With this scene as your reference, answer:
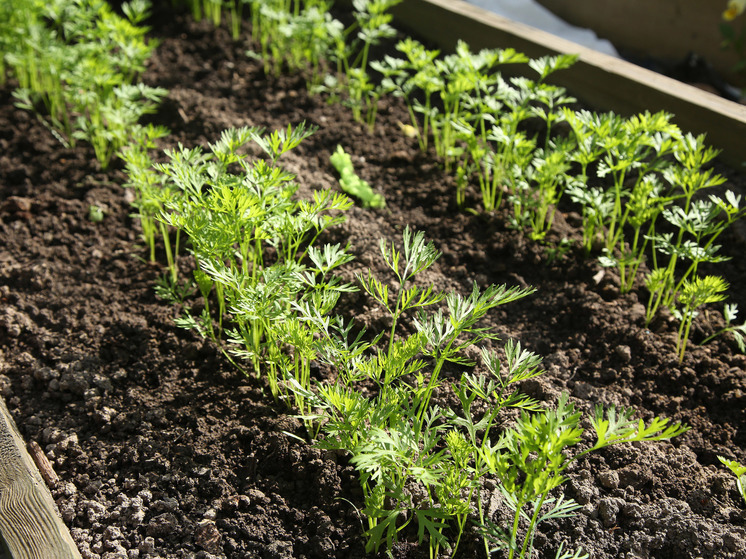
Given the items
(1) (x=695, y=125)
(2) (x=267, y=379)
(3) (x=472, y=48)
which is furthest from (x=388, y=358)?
(3) (x=472, y=48)

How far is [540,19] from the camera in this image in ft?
14.0

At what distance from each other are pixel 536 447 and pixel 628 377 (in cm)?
98

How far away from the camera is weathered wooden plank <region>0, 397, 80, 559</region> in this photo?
5.16 ft

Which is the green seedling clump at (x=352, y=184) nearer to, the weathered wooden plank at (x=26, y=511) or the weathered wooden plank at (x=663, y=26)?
the weathered wooden plank at (x=26, y=511)

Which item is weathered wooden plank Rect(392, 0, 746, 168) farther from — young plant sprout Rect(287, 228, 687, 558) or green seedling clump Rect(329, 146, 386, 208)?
young plant sprout Rect(287, 228, 687, 558)

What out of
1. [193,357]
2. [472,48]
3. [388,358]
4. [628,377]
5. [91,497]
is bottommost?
[91,497]

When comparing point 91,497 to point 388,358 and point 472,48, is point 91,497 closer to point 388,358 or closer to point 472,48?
point 388,358

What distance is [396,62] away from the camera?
281cm

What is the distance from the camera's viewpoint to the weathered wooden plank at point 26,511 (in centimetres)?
157

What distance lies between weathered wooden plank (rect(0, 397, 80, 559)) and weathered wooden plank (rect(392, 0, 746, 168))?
262 cm

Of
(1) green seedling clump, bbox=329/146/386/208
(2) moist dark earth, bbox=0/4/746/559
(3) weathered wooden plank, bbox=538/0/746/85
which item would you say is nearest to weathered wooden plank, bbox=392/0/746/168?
(2) moist dark earth, bbox=0/4/746/559

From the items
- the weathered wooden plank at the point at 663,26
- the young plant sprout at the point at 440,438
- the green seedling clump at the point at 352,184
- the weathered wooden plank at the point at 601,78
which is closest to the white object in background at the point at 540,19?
the weathered wooden plank at the point at 663,26

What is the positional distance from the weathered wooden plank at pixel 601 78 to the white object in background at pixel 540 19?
2.53 ft

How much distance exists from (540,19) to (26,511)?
3.91m
